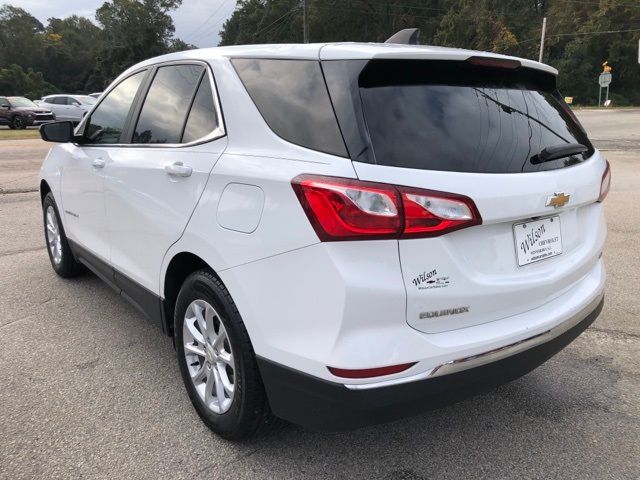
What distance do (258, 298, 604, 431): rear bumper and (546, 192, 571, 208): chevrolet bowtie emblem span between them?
0.61m

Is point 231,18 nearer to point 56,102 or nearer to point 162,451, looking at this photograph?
point 56,102

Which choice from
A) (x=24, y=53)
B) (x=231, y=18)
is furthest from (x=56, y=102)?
(x=24, y=53)

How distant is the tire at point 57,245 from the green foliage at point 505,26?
59177mm

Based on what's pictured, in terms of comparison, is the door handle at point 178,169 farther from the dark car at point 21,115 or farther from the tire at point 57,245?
the dark car at point 21,115

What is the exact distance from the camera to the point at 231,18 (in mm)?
93625

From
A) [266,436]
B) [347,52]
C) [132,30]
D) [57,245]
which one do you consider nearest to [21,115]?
[57,245]

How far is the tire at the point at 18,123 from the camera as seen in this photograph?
2850cm

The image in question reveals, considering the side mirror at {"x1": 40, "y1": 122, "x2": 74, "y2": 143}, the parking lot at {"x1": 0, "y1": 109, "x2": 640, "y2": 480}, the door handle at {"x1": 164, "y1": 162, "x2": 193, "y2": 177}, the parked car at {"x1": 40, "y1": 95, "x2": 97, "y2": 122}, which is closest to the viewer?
the parking lot at {"x1": 0, "y1": 109, "x2": 640, "y2": 480}

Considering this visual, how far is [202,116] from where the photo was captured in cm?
275

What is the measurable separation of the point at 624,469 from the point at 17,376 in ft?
10.7

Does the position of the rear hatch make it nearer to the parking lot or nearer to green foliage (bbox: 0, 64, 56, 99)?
the parking lot

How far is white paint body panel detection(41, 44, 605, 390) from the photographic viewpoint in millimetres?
1947

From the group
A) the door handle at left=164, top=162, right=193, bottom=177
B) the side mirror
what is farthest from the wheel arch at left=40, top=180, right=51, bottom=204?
the door handle at left=164, top=162, right=193, bottom=177

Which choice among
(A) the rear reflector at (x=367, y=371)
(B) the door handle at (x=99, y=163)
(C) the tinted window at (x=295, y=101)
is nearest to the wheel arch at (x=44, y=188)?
(B) the door handle at (x=99, y=163)
